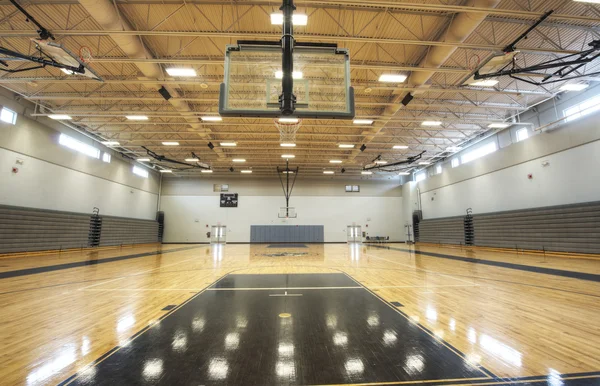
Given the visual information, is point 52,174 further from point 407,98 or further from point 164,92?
point 407,98

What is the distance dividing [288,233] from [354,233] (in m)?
5.81

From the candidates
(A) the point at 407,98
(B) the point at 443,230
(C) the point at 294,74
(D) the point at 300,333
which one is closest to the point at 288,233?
(B) the point at 443,230

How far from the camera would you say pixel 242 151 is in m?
17.0

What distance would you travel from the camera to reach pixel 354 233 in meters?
22.5

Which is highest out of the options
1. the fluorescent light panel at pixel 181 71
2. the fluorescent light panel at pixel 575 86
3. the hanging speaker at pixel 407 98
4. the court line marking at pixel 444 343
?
the fluorescent light panel at pixel 575 86

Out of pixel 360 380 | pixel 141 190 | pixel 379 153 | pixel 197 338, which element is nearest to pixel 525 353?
pixel 360 380

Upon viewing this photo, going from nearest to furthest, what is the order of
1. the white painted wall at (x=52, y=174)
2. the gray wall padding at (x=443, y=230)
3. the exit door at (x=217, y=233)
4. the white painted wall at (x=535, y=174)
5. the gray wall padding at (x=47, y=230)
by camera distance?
the white painted wall at (x=535, y=174) → the gray wall padding at (x=47, y=230) → the white painted wall at (x=52, y=174) → the gray wall padding at (x=443, y=230) → the exit door at (x=217, y=233)

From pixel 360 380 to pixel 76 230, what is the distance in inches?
644

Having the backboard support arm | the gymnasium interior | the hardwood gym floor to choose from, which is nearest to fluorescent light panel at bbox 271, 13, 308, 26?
the gymnasium interior

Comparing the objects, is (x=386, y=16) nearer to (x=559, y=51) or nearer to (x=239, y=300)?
(x=559, y=51)

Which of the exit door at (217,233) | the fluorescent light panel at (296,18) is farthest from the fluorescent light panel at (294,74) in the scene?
the exit door at (217,233)

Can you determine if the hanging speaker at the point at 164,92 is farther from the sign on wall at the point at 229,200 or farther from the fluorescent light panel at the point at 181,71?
the sign on wall at the point at 229,200

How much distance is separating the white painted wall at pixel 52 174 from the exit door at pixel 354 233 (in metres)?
17.0

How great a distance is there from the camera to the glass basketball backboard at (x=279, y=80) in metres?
4.32
